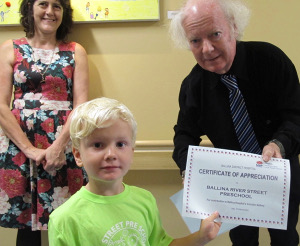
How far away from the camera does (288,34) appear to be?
5.74 feet

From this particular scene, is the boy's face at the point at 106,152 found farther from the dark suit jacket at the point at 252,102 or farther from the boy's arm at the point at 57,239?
the dark suit jacket at the point at 252,102

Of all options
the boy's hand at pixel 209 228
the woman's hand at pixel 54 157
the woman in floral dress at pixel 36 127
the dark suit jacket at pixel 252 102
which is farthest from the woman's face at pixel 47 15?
the boy's hand at pixel 209 228

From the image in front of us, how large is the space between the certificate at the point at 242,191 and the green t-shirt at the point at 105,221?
14 cm

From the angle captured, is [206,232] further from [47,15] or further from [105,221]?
[47,15]

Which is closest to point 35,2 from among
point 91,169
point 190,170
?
point 91,169

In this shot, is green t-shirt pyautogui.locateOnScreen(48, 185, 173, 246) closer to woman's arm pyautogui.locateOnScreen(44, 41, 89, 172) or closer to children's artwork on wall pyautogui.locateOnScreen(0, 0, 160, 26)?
woman's arm pyautogui.locateOnScreen(44, 41, 89, 172)

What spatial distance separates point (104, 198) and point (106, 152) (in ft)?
0.50

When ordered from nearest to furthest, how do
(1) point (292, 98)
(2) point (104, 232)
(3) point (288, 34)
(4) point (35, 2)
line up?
(2) point (104, 232) → (1) point (292, 98) → (4) point (35, 2) → (3) point (288, 34)

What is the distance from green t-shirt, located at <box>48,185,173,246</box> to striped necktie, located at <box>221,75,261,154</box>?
0.48 m

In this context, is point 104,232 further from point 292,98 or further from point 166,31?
point 166,31

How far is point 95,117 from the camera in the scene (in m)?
0.90

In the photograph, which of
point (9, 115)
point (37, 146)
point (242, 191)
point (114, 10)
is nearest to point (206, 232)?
point (242, 191)

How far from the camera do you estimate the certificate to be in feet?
3.12

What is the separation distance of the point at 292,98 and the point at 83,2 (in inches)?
48.1
